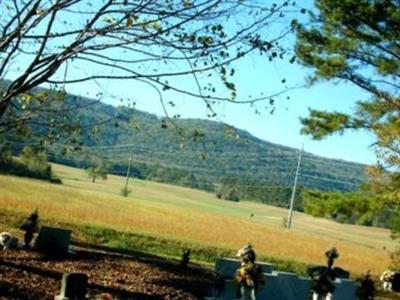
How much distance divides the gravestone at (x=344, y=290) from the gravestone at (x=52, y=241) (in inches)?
239

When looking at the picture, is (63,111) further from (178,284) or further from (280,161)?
(280,161)

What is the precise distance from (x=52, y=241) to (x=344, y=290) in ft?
21.8

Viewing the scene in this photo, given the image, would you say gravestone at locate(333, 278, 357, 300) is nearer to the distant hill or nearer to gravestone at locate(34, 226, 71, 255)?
gravestone at locate(34, 226, 71, 255)

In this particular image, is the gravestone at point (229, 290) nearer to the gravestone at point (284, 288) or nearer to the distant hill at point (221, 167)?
the gravestone at point (284, 288)

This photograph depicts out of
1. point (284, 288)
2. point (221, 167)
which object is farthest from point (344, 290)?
point (221, 167)

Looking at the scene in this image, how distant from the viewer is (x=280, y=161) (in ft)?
605

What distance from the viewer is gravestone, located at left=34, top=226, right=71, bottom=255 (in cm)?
1448

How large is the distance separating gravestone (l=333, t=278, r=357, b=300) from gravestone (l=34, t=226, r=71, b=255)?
19.9 ft

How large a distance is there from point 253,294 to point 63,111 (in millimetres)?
5896

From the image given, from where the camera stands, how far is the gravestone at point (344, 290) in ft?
48.9

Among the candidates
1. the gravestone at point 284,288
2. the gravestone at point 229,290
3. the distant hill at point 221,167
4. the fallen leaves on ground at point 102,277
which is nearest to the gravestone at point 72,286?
the fallen leaves on ground at point 102,277

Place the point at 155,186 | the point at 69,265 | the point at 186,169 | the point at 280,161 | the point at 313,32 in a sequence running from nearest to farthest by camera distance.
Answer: the point at 69,265
the point at 313,32
the point at 155,186
the point at 186,169
the point at 280,161

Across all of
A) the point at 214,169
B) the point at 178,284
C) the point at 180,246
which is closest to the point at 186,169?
the point at 214,169

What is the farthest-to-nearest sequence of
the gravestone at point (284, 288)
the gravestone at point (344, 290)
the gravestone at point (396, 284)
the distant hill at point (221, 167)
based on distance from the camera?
the distant hill at point (221, 167) → the gravestone at point (396, 284) → the gravestone at point (344, 290) → the gravestone at point (284, 288)
